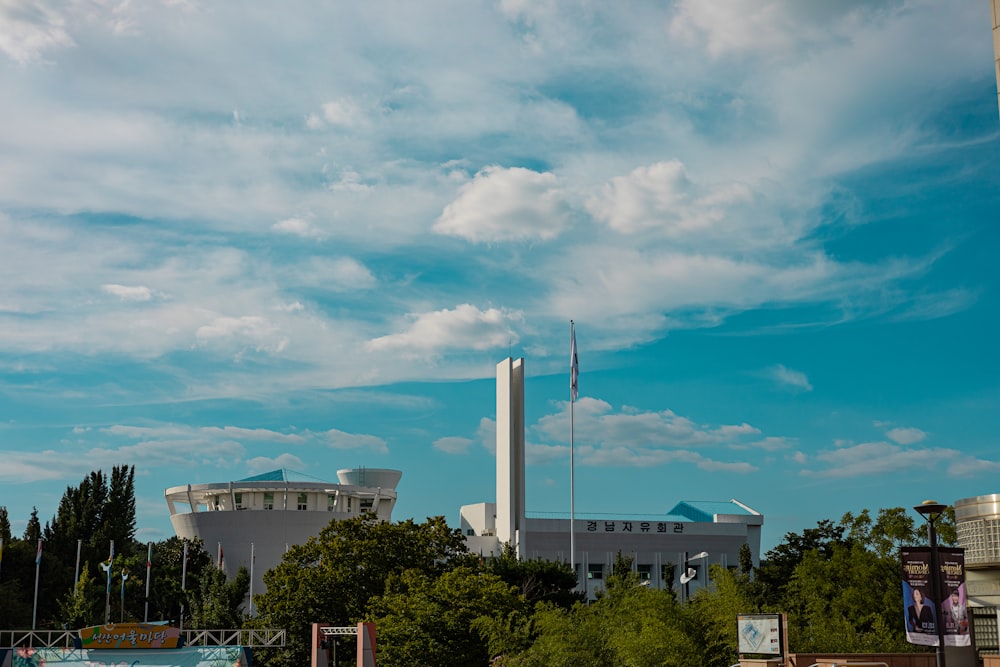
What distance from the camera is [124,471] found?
86.6 meters

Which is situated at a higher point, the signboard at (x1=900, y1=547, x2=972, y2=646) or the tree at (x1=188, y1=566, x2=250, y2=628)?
the signboard at (x1=900, y1=547, x2=972, y2=646)

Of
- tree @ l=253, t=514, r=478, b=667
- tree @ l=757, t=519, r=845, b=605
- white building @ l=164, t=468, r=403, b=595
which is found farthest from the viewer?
white building @ l=164, t=468, r=403, b=595

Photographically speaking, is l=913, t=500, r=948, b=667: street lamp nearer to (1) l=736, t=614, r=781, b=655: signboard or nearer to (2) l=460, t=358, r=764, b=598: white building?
(1) l=736, t=614, r=781, b=655: signboard

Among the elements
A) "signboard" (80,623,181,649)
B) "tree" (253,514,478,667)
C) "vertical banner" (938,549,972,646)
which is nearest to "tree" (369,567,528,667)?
"tree" (253,514,478,667)

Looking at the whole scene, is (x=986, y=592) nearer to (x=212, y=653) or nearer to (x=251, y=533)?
(x=212, y=653)

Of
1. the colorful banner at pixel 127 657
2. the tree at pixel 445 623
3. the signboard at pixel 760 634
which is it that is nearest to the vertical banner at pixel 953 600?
the signboard at pixel 760 634

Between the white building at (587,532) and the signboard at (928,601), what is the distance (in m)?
67.1

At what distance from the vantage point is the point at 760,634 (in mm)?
24719

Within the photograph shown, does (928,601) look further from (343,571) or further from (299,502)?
(299,502)

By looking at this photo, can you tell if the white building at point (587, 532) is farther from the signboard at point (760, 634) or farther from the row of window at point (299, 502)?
the signboard at point (760, 634)

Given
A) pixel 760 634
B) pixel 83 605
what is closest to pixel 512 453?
pixel 83 605

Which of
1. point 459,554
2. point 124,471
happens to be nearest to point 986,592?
point 459,554

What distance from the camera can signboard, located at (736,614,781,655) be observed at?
24.4 m

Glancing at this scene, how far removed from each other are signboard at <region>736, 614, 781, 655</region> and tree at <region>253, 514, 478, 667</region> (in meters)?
23.1
